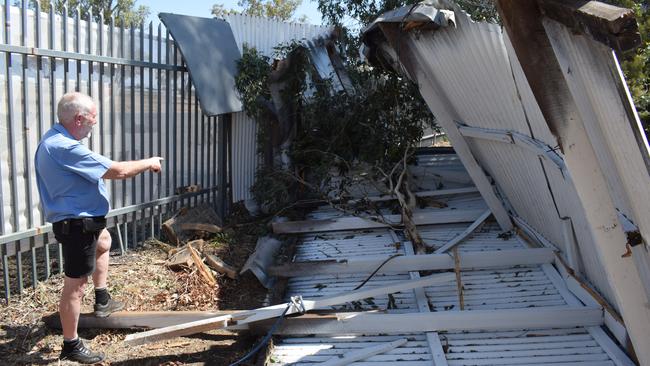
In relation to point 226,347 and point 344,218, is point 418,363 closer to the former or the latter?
point 226,347

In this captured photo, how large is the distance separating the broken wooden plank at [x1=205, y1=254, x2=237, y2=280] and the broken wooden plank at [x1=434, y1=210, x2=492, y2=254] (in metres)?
2.08

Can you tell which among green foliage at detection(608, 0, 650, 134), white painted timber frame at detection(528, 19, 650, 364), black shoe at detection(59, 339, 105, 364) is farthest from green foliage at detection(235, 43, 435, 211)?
white painted timber frame at detection(528, 19, 650, 364)

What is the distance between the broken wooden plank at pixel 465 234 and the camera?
6064 mm

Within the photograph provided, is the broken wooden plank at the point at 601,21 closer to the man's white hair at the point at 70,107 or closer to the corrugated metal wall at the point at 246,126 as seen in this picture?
the man's white hair at the point at 70,107

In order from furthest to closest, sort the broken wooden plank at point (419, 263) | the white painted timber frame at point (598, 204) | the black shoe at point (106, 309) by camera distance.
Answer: the broken wooden plank at point (419, 263), the black shoe at point (106, 309), the white painted timber frame at point (598, 204)

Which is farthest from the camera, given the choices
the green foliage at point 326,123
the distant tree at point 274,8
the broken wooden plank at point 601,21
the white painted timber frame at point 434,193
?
the distant tree at point 274,8

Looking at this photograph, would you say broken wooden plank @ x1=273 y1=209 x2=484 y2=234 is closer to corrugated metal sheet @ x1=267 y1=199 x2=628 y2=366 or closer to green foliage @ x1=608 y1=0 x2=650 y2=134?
corrugated metal sheet @ x1=267 y1=199 x2=628 y2=366

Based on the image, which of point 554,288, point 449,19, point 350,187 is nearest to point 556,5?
point 449,19

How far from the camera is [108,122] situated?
19.1 feet

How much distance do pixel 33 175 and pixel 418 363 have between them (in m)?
3.47

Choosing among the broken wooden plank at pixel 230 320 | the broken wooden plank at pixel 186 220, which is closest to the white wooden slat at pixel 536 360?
the broken wooden plank at pixel 230 320

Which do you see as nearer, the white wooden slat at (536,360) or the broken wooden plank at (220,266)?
the white wooden slat at (536,360)

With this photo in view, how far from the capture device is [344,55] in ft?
36.2

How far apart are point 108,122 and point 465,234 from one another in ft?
12.9
